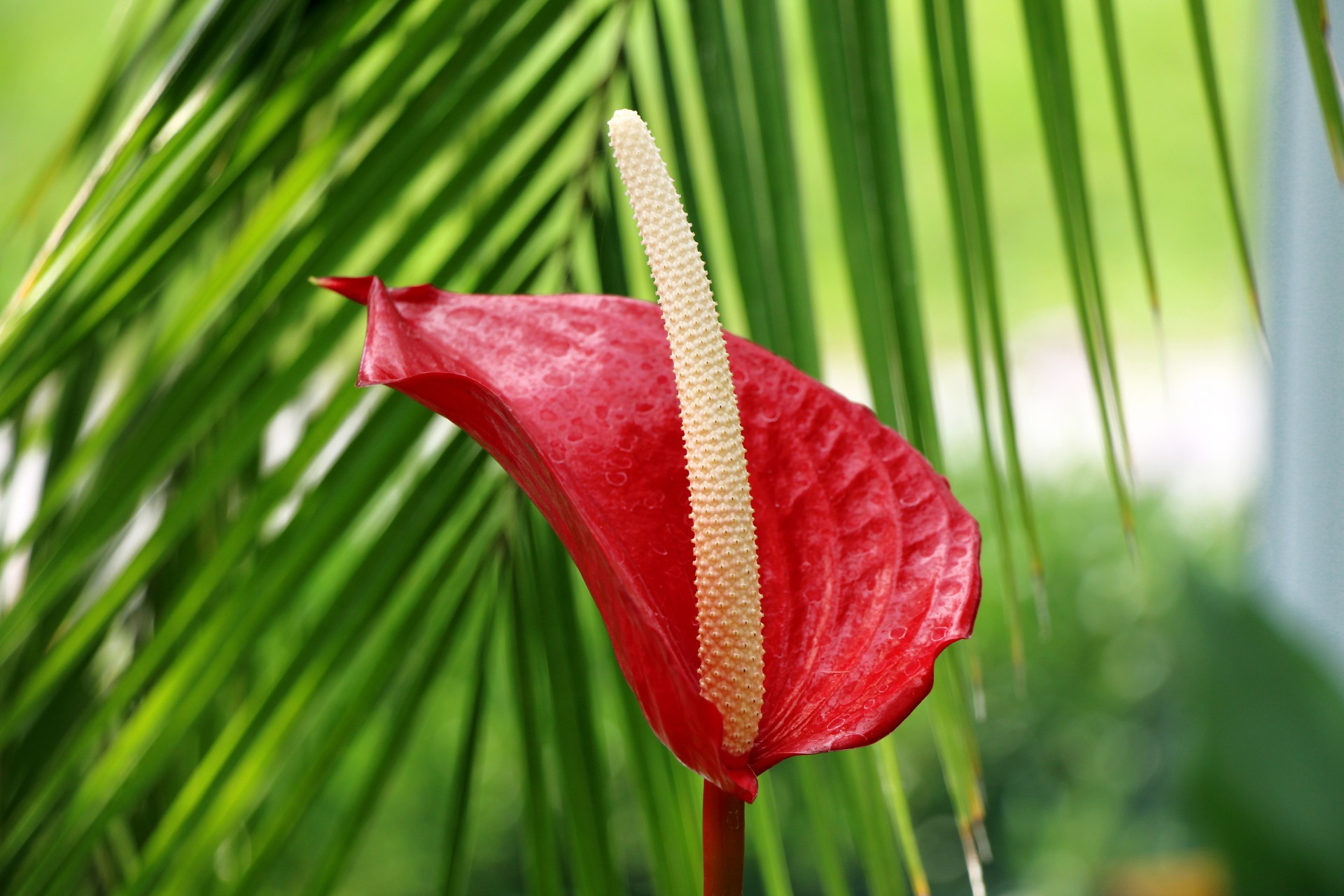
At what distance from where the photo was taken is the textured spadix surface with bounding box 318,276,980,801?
0.20 meters

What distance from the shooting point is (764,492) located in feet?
0.80

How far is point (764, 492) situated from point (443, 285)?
15 centimetres

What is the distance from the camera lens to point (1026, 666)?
1423 millimetres

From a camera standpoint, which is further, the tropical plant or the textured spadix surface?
the tropical plant

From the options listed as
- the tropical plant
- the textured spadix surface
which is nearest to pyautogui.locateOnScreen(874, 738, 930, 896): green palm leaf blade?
the tropical plant

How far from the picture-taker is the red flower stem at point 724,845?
179 mm

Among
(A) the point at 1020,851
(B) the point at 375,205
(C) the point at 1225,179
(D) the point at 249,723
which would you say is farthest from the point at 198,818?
(A) the point at 1020,851

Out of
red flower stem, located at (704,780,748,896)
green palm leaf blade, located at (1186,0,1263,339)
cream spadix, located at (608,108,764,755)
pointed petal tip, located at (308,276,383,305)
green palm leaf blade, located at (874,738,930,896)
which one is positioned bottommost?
green palm leaf blade, located at (874,738,930,896)

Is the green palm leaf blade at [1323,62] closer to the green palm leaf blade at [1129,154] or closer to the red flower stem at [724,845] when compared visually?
the green palm leaf blade at [1129,154]

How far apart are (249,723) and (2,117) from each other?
103 inches

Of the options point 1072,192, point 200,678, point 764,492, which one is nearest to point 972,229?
point 1072,192

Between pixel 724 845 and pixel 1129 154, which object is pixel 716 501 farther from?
pixel 1129 154

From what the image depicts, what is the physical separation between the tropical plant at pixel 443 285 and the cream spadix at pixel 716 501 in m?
0.14

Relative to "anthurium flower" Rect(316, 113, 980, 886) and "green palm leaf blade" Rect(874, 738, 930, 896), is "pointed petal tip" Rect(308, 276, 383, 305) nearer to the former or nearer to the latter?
"anthurium flower" Rect(316, 113, 980, 886)
